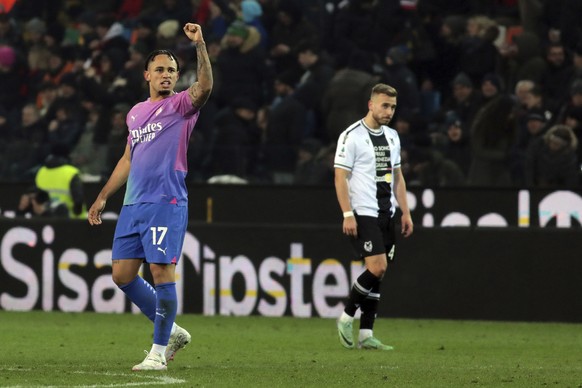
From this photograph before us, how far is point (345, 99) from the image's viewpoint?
16328mm

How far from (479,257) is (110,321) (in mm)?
3703

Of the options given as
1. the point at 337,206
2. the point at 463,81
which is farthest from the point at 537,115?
the point at 337,206

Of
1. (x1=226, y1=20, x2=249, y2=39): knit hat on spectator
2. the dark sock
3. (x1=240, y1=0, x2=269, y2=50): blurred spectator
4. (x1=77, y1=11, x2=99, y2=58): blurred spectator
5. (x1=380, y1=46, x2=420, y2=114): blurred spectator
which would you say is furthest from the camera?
(x1=77, y1=11, x2=99, y2=58): blurred spectator

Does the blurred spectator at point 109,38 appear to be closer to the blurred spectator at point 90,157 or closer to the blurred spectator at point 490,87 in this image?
the blurred spectator at point 90,157

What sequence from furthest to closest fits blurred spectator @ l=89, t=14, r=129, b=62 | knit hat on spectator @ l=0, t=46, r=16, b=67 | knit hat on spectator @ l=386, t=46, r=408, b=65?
knit hat on spectator @ l=0, t=46, r=16, b=67 → blurred spectator @ l=89, t=14, r=129, b=62 → knit hat on spectator @ l=386, t=46, r=408, b=65

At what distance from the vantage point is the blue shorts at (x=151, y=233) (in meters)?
8.24

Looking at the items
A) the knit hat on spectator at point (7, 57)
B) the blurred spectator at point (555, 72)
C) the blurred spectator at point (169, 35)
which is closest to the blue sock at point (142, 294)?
the blurred spectator at point (555, 72)

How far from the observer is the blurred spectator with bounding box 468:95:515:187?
15328 millimetres

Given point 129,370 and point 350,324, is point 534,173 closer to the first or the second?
point 350,324

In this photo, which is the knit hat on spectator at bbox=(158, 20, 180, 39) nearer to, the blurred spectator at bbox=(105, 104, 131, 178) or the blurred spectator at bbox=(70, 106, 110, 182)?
the blurred spectator at bbox=(105, 104, 131, 178)

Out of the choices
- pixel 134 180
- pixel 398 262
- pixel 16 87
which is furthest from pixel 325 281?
pixel 16 87

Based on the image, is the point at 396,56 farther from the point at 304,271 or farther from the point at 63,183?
the point at 63,183

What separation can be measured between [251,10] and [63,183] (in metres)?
4.09

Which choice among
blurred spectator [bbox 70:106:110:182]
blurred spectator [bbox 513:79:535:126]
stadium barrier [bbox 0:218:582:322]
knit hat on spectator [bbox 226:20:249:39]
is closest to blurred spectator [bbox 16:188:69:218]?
blurred spectator [bbox 70:106:110:182]
